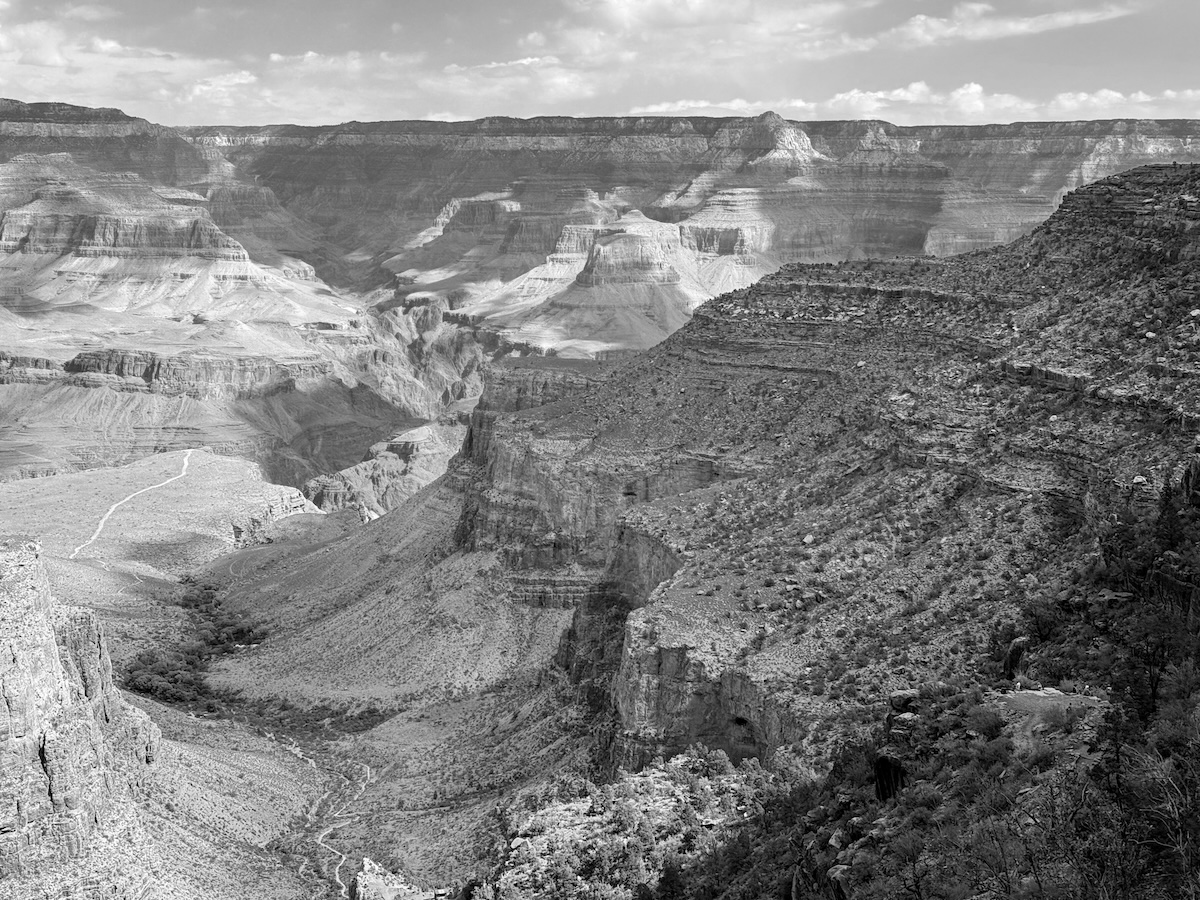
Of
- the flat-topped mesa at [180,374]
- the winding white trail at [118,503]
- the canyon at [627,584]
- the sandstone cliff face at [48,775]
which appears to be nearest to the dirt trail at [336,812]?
the canyon at [627,584]

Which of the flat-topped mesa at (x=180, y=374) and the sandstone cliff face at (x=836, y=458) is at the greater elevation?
the sandstone cliff face at (x=836, y=458)

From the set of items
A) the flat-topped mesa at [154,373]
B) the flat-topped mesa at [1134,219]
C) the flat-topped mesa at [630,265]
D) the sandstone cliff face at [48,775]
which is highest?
the flat-topped mesa at [1134,219]

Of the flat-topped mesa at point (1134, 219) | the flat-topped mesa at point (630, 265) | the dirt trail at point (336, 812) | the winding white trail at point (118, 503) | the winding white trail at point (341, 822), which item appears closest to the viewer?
the winding white trail at point (341, 822)

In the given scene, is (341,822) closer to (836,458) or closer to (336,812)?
(336,812)

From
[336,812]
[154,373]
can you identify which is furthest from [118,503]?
[336,812]

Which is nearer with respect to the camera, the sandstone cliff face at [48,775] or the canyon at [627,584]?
the sandstone cliff face at [48,775]

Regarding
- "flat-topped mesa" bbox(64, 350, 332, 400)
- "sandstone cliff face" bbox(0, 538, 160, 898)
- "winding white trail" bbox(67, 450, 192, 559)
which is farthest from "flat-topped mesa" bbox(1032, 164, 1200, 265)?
"flat-topped mesa" bbox(64, 350, 332, 400)

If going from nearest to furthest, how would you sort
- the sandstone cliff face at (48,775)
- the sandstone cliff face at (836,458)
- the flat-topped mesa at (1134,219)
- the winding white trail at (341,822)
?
the sandstone cliff face at (48,775)
the sandstone cliff face at (836,458)
the winding white trail at (341,822)
the flat-topped mesa at (1134,219)

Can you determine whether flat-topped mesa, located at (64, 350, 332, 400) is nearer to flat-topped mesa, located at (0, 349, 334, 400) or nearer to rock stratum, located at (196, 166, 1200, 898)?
flat-topped mesa, located at (0, 349, 334, 400)

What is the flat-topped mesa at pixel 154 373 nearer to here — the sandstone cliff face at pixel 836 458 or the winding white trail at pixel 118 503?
the winding white trail at pixel 118 503
